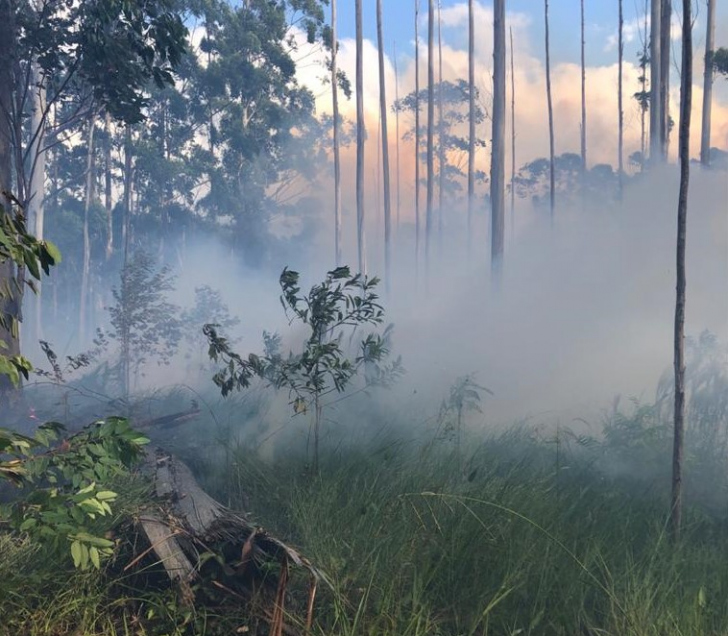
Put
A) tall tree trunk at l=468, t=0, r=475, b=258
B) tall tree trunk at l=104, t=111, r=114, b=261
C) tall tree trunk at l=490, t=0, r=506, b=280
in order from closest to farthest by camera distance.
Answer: tall tree trunk at l=490, t=0, r=506, b=280 → tall tree trunk at l=468, t=0, r=475, b=258 → tall tree trunk at l=104, t=111, r=114, b=261

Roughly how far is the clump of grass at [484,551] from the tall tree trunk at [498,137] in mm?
9084

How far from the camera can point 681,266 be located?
4.56 meters

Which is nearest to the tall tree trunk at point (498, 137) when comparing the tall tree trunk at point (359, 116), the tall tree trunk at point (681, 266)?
the tall tree trunk at point (681, 266)

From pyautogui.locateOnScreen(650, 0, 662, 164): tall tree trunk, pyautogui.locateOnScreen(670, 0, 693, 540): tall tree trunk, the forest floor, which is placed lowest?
the forest floor

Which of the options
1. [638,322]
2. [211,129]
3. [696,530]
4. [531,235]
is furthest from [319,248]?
[696,530]

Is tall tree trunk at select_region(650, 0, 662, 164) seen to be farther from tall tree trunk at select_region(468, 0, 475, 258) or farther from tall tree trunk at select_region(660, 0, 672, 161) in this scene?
tall tree trunk at select_region(468, 0, 475, 258)

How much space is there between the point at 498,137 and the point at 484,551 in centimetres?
1146

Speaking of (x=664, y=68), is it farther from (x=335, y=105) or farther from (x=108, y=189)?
(x=108, y=189)

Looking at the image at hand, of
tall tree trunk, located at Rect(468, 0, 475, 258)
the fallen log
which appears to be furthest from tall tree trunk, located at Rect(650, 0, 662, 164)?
the fallen log

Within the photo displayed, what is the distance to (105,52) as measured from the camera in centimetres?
779

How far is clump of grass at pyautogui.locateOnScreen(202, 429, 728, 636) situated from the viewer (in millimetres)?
3410

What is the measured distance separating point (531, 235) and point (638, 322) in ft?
23.0

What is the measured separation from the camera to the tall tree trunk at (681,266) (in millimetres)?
4520

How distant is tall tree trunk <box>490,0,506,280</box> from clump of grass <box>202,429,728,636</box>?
9084mm
